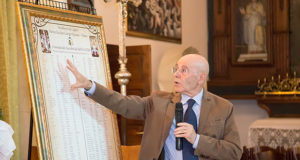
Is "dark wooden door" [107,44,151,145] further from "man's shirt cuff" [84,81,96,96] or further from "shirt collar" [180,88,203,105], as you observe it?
"man's shirt cuff" [84,81,96,96]

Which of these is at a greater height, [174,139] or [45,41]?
[45,41]

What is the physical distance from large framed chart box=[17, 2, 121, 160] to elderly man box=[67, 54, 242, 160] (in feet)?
0.65

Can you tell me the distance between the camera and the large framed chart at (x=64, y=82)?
363cm

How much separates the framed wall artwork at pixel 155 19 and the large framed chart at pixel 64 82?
11.4ft

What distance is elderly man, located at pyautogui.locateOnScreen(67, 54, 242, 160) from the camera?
3779 mm

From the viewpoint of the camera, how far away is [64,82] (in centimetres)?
385

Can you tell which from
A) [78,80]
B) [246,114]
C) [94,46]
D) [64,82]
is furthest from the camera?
[246,114]

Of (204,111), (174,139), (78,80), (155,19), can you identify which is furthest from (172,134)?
(155,19)

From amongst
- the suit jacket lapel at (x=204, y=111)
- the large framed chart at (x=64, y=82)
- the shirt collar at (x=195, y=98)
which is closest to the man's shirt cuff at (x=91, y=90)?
the large framed chart at (x=64, y=82)

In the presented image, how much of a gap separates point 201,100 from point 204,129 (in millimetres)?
271

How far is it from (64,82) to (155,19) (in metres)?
5.00

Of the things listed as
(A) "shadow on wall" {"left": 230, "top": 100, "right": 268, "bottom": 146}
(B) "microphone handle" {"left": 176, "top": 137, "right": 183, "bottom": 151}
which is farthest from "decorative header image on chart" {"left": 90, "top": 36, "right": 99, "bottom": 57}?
(A) "shadow on wall" {"left": 230, "top": 100, "right": 268, "bottom": 146}

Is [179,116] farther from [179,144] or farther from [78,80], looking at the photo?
[78,80]

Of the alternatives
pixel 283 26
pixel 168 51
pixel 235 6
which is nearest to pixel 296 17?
pixel 283 26
